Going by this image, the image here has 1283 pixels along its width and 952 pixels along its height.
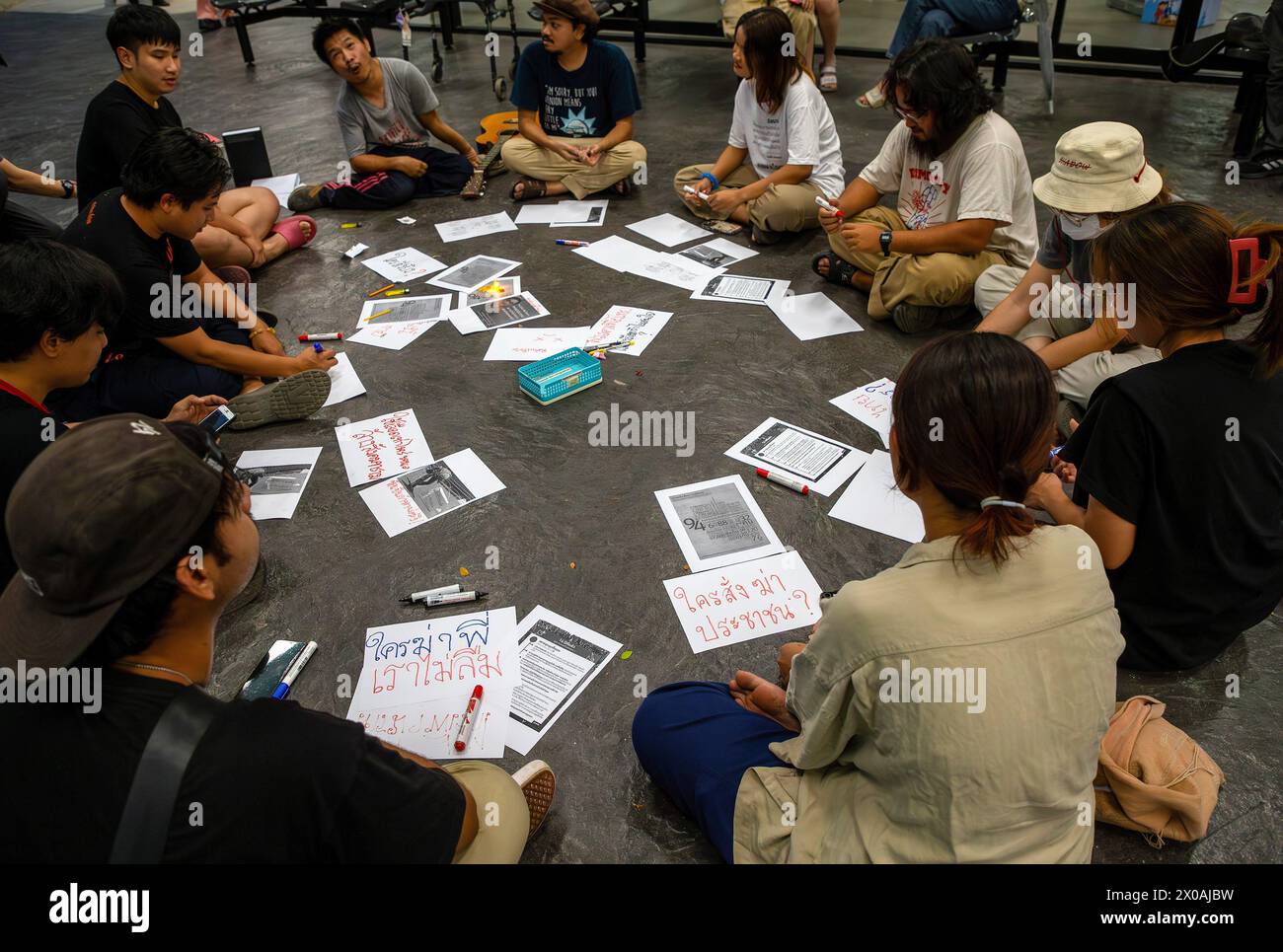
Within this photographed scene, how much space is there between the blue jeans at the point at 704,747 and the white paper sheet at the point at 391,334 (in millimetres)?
2154

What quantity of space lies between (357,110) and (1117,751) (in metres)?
4.41

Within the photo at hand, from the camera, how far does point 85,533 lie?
3.67ft

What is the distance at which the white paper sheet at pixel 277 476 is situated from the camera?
2.73 meters

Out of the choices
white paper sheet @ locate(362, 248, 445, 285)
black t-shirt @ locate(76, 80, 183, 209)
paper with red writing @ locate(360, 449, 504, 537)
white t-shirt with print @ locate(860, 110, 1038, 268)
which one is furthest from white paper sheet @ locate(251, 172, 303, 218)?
white t-shirt with print @ locate(860, 110, 1038, 268)

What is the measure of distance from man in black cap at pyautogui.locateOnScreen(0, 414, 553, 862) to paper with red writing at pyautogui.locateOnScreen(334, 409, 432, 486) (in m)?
1.58

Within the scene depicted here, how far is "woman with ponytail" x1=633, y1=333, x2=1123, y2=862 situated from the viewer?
47.5 inches

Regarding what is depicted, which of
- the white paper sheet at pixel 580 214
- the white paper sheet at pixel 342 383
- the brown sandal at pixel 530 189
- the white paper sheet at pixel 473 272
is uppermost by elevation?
the brown sandal at pixel 530 189

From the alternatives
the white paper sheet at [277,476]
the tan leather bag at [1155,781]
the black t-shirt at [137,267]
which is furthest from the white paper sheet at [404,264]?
the tan leather bag at [1155,781]

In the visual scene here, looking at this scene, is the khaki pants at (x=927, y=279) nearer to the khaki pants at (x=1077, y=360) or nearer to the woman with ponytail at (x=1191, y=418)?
the khaki pants at (x=1077, y=360)

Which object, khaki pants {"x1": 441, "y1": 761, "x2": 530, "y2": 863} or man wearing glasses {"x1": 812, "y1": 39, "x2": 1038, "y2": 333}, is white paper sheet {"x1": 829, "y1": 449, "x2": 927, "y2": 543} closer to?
man wearing glasses {"x1": 812, "y1": 39, "x2": 1038, "y2": 333}

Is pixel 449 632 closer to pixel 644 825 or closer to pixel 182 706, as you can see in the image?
pixel 644 825

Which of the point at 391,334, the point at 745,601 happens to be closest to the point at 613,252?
the point at 391,334

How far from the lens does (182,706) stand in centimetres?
112
